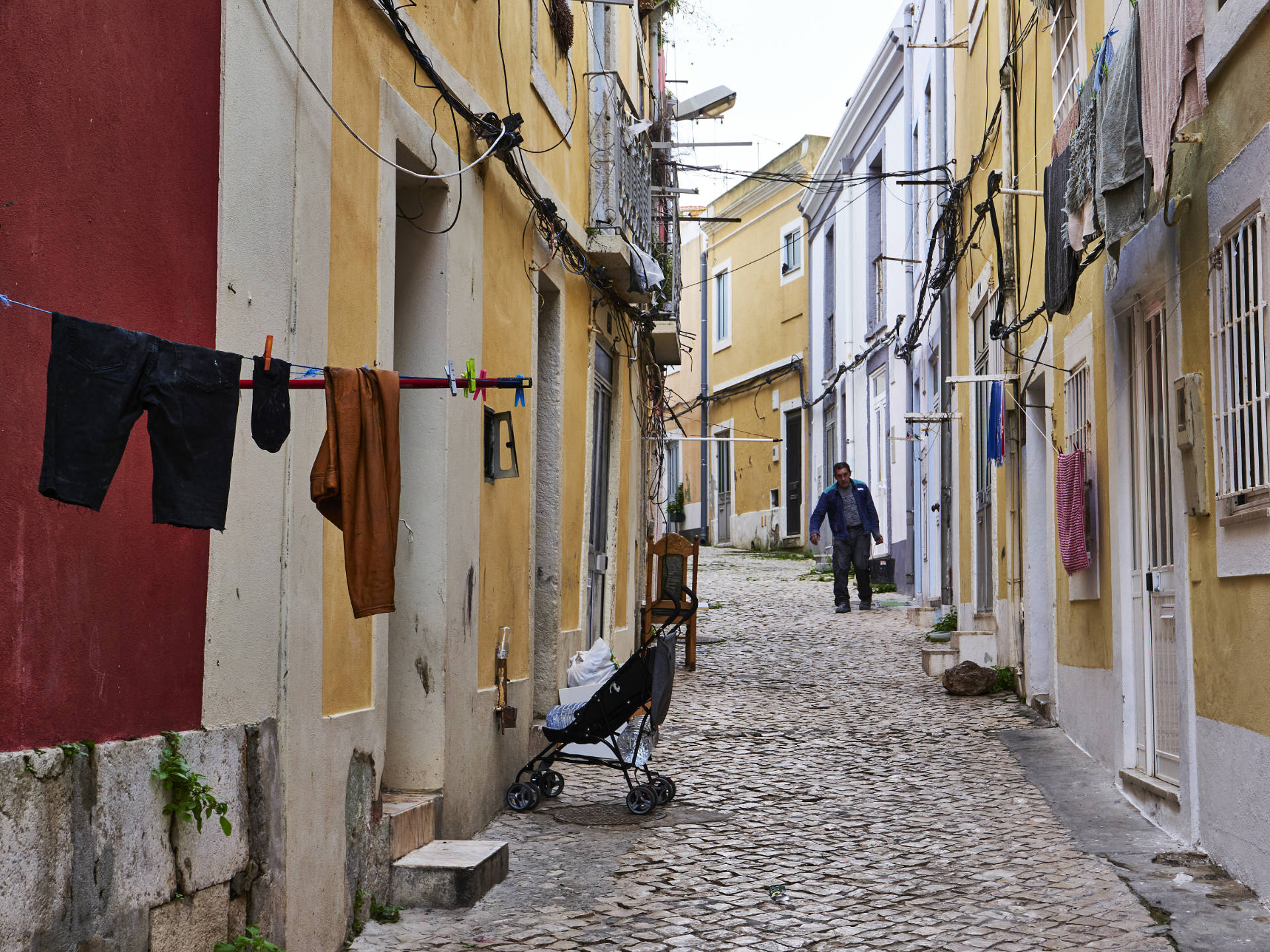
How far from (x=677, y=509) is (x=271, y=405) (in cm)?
3110

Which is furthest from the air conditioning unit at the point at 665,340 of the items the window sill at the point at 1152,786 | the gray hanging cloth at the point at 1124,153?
the gray hanging cloth at the point at 1124,153

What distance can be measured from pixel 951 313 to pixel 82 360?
43.6ft

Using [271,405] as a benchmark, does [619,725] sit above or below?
below

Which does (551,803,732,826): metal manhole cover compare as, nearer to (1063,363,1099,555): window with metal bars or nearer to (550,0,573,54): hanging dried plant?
(1063,363,1099,555): window with metal bars

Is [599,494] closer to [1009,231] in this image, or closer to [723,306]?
[1009,231]

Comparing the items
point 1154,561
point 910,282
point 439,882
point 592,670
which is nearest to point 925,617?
point 910,282

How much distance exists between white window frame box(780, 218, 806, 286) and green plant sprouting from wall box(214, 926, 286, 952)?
77.4 feet

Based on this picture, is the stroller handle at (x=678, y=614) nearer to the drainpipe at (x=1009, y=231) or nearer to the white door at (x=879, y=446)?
the drainpipe at (x=1009, y=231)

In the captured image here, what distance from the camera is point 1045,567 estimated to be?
1086cm

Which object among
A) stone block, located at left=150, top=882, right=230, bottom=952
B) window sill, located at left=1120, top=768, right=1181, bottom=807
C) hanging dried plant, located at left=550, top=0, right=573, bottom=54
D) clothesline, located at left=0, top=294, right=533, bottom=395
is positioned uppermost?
hanging dried plant, located at left=550, top=0, right=573, bottom=54

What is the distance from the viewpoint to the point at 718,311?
3186cm

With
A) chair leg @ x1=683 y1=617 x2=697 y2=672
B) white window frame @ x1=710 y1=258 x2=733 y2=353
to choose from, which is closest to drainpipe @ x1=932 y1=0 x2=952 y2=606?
chair leg @ x1=683 y1=617 x2=697 y2=672

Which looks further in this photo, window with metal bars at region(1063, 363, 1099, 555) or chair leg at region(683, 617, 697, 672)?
chair leg at region(683, 617, 697, 672)

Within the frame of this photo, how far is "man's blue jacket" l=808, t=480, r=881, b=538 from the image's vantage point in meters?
17.2
